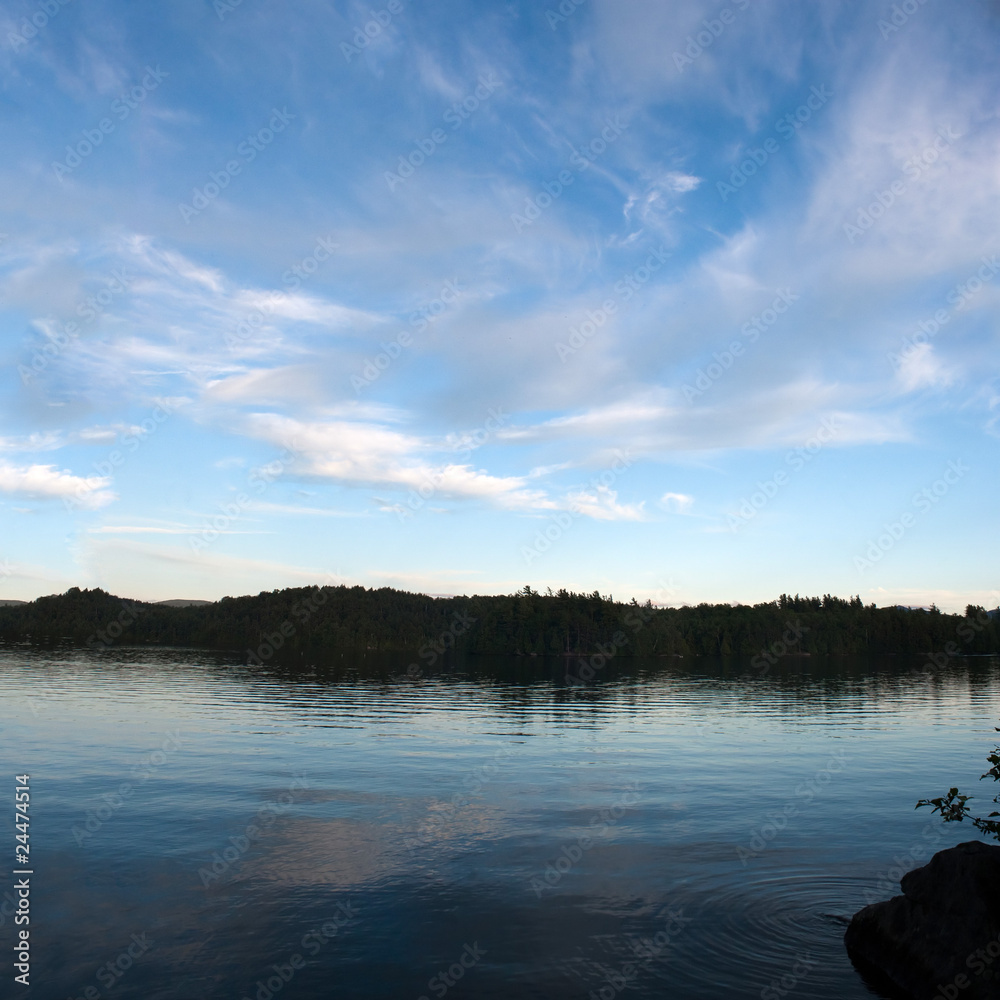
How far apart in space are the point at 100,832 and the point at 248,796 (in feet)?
25.6

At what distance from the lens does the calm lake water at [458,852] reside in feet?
54.9

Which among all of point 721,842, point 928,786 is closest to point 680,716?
point 928,786

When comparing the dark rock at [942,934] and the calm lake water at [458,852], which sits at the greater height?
the dark rock at [942,934]

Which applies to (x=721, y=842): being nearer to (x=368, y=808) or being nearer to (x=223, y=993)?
(x=368, y=808)

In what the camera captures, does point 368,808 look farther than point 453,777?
No

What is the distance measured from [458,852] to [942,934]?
15.4 m

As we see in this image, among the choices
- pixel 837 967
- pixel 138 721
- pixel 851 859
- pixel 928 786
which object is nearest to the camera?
pixel 837 967

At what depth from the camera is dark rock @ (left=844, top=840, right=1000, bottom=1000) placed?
14.7 m

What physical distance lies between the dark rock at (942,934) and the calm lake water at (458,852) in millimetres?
937

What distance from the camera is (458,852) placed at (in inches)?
1022

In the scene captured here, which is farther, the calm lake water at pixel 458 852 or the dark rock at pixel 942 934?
the calm lake water at pixel 458 852

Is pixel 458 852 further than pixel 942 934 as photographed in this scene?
Yes

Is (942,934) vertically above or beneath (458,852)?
above

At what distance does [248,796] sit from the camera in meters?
34.4
